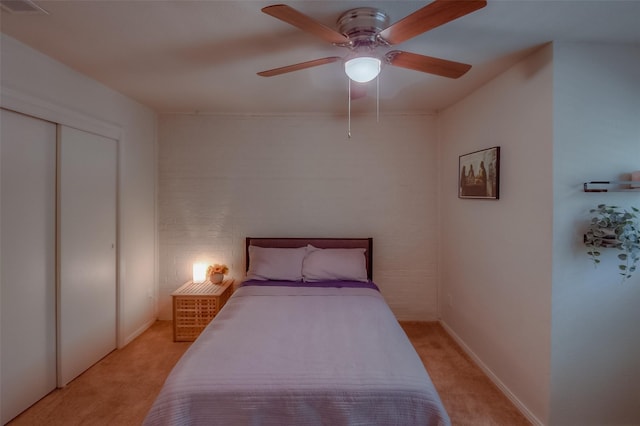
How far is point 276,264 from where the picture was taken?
10.4 feet

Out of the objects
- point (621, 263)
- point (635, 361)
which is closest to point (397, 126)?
point (621, 263)

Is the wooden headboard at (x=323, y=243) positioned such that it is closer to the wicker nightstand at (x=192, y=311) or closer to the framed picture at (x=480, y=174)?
the wicker nightstand at (x=192, y=311)

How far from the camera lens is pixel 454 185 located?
3240mm

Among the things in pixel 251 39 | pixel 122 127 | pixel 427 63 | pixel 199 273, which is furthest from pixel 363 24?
pixel 199 273

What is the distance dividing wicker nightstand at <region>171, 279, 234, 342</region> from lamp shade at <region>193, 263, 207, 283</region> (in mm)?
385

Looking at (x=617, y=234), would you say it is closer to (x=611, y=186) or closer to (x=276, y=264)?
(x=611, y=186)

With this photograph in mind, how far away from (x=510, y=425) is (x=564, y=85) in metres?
2.13

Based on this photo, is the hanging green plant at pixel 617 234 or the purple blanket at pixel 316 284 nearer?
the hanging green plant at pixel 617 234

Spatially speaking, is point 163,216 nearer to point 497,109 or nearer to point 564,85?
point 497,109

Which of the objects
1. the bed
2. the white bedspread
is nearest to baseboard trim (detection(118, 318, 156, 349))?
the bed

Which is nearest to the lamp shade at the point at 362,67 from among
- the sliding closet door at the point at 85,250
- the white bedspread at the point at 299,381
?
the white bedspread at the point at 299,381

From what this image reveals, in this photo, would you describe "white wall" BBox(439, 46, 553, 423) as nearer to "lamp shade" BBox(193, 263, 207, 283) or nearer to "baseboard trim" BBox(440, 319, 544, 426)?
"baseboard trim" BBox(440, 319, 544, 426)

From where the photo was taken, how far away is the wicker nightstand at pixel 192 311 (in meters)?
3.08

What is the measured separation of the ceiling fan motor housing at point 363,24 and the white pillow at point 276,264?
83.8 inches
